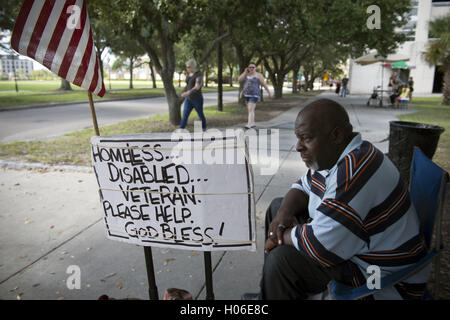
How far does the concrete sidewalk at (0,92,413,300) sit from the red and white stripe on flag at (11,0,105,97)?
5.22 feet

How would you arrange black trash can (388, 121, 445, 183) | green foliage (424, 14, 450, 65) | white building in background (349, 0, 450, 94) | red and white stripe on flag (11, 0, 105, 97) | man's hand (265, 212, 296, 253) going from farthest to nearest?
white building in background (349, 0, 450, 94)
green foliage (424, 14, 450, 65)
black trash can (388, 121, 445, 183)
red and white stripe on flag (11, 0, 105, 97)
man's hand (265, 212, 296, 253)

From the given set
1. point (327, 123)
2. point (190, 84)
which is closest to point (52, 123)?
point (190, 84)

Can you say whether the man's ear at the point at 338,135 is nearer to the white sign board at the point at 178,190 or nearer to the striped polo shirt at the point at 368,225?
the striped polo shirt at the point at 368,225

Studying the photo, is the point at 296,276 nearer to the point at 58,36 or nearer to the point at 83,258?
the point at 58,36

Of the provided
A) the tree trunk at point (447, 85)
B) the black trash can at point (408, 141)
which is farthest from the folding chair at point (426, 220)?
the tree trunk at point (447, 85)

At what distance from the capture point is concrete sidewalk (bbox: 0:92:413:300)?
103 inches

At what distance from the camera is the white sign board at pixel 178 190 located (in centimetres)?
177

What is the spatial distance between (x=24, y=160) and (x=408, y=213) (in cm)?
674

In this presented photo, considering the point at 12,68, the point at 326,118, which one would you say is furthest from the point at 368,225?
the point at 12,68

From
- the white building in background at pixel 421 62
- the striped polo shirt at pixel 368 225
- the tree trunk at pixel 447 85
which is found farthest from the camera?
the white building in background at pixel 421 62

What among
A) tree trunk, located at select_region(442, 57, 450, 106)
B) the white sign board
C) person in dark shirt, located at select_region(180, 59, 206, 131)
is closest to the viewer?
the white sign board

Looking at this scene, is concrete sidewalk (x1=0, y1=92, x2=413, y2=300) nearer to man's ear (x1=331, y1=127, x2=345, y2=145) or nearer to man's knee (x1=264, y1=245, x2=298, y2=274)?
man's knee (x1=264, y1=245, x2=298, y2=274)

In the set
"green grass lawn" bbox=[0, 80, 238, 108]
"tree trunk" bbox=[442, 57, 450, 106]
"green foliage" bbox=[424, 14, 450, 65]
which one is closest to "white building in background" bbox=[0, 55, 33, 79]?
"green grass lawn" bbox=[0, 80, 238, 108]

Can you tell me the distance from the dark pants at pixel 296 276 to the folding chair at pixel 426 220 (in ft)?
0.21
